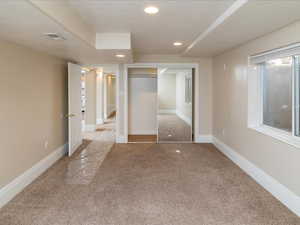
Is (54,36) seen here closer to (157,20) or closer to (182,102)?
(157,20)

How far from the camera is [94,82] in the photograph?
312 inches

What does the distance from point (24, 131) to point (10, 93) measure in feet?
2.12

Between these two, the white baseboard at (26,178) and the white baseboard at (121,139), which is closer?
the white baseboard at (26,178)

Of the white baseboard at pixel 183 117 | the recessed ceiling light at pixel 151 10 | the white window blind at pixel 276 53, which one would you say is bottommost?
the white baseboard at pixel 183 117

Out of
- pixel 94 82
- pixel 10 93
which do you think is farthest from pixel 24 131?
pixel 94 82

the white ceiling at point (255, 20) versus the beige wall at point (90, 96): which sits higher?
the white ceiling at point (255, 20)

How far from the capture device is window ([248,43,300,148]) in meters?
2.93

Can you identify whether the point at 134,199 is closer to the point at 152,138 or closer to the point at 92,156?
the point at 92,156

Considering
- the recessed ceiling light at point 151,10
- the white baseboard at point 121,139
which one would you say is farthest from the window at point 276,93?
the white baseboard at point 121,139

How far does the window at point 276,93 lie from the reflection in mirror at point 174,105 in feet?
9.27

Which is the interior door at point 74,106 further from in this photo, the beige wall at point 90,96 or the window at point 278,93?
the window at point 278,93

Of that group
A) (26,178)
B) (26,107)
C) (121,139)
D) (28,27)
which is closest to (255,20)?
(28,27)

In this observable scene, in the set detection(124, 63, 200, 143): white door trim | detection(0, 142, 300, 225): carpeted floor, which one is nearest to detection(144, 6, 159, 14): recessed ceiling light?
detection(0, 142, 300, 225): carpeted floor

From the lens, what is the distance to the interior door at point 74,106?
4926 millimetres
